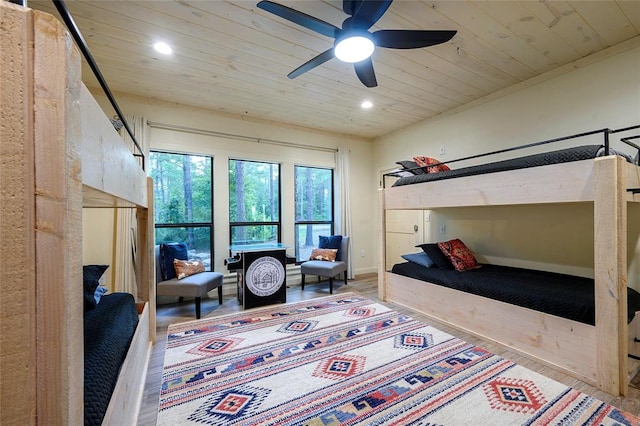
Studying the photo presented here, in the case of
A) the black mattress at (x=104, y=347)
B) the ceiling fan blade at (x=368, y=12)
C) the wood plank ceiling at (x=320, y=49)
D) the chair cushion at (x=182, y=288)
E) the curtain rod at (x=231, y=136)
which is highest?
the wood plank ceiling at (x=320, y=49)

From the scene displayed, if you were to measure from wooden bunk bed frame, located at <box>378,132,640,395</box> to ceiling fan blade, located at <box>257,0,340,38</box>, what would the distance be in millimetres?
1812

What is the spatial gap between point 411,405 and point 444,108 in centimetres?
374

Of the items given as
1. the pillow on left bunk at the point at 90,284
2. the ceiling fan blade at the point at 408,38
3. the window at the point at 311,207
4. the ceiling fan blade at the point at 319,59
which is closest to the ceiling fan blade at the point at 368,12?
the ceiling fan blade at the point at 408,38

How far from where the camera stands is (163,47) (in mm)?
2477

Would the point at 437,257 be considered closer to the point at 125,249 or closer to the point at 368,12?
the point at 368,12

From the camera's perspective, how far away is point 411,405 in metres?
1.65

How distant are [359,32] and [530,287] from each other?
8.02 ft

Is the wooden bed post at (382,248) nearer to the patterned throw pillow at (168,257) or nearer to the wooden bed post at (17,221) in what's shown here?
the patterned throw pillow at (168,257)

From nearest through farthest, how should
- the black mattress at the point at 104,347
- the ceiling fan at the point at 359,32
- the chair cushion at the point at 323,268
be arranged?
the black mattress at the point at 104,347, the ceiling fan at the point at 359,32, the chair cushion at the point at 323,268

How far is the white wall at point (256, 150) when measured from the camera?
366 centimetres

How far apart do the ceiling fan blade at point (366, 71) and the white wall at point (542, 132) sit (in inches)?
76.5

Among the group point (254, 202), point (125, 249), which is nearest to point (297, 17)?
point (254, 202)

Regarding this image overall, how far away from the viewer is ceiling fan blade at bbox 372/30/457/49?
Answer: 1.87m

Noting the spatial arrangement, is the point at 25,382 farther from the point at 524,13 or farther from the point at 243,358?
the point at 524,13
